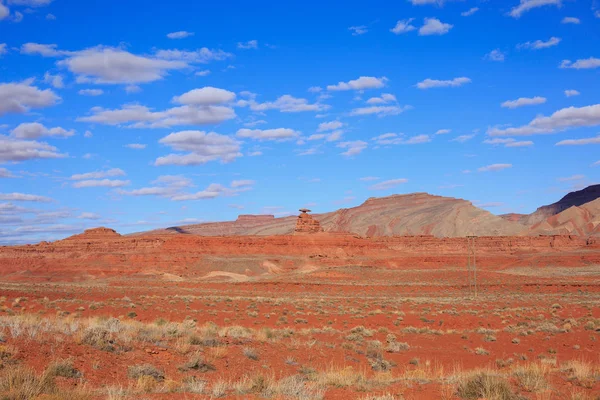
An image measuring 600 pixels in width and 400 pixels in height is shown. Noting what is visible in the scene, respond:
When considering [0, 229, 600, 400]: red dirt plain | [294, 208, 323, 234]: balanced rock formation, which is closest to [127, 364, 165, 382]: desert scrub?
[0, 229, 600, 400]: red dirt plain

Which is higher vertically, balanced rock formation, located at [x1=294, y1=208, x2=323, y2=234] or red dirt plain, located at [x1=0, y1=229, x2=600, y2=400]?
balanced rock formation, located at [x1=294, y1=208, x2=323, y2=234]

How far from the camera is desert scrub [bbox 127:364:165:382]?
963 cm

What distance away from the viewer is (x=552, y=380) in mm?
10422

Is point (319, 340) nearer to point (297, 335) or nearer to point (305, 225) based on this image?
point (297, 335)

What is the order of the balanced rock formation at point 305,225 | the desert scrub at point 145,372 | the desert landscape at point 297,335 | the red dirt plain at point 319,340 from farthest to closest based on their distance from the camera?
the balanced rock formation at point 305,225 < the desert scrub at point 145,372 < the red dirt plain at point 319,340 < the desert landscape at point 297,335

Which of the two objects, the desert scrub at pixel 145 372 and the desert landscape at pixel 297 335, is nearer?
the desert landscape at pixel 297 335

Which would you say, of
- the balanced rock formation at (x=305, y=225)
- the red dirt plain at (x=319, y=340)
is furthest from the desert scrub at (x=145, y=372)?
the balanced rock formation at (x=305, y=225)

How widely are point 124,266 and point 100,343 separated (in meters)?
67.4

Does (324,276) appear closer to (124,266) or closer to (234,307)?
(124,266)

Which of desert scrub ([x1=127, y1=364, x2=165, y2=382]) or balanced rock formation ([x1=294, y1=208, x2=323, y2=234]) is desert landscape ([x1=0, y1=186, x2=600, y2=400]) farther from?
balanced rock formation ([x1=294, y1=208, x2=323, y2=234])

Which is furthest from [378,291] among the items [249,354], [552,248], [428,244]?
[552,248]

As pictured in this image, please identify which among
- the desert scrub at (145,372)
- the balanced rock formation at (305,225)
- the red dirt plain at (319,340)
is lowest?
the red dirt plain at (319,340)

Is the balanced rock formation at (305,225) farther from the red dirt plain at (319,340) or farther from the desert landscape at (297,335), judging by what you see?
the red dirt plain at (319,340)

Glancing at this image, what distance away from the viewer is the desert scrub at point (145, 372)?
963cm
